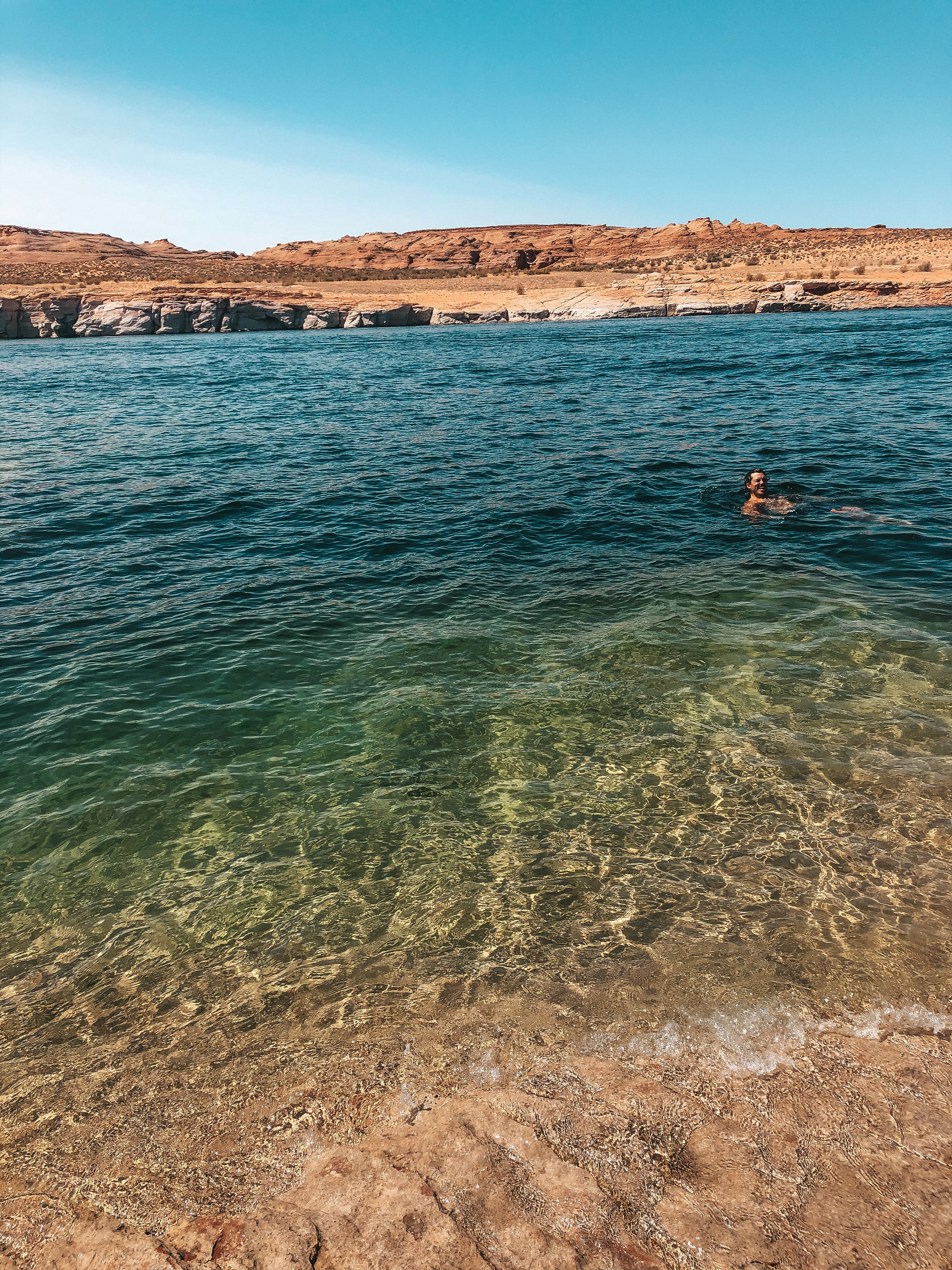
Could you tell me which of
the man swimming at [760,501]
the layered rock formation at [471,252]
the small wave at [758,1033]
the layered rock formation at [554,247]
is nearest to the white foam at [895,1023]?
the small wave at [758,1033]

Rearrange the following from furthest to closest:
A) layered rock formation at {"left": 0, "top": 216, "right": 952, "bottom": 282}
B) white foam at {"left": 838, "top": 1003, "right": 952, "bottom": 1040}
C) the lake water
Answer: layered rock formation at {"left": 0, "top": 216, "right": 952, "bottom": 282}, the lake water, white foam at {"left": 838, "top": 1003, "right": 952, "bottom": 1040}

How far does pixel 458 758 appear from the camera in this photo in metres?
6.93

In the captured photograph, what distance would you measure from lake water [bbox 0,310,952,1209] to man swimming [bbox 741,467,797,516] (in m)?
0.45

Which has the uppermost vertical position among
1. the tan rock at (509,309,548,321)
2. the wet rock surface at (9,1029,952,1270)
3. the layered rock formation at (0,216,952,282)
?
the layered rock formation at (0,216,952,282)

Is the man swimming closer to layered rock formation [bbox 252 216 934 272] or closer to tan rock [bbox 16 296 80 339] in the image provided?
tan rock [bbox 16 296 80 339]

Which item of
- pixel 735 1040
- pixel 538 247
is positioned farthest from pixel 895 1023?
pixel 538 247

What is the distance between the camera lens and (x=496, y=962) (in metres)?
4.71

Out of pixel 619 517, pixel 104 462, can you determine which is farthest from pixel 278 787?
pixel 104 462

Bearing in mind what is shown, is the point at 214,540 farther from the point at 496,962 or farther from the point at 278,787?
the point at 496,962

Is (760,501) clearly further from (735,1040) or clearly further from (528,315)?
(528,315)

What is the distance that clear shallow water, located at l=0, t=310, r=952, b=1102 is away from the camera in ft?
15.3

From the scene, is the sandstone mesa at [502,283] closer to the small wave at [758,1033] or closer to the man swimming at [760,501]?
the man swimming at [760,501]

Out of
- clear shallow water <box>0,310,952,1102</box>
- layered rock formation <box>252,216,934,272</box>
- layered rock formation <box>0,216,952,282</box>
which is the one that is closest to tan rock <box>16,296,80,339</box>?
layered rock formation <box>0,216,952,282</box>

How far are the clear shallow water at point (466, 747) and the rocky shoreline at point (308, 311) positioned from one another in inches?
1983
